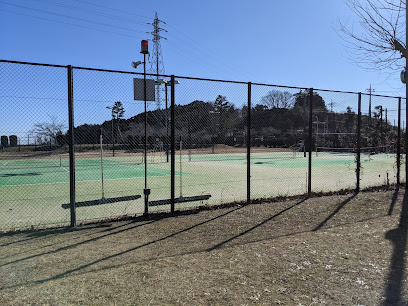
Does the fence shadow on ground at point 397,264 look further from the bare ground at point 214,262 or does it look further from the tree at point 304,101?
the tree at point 304,101

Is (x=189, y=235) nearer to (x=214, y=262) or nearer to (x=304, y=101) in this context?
(x=214, y=262)

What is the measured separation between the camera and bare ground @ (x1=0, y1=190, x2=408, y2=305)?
3094 millimetres

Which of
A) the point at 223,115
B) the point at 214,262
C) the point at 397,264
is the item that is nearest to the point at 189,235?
the point at 214,262

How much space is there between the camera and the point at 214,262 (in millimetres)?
3914

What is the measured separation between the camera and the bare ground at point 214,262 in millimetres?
3094

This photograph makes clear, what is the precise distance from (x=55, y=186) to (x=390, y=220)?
33.9 feet

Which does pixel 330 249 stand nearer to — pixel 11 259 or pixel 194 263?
pixel 194 263

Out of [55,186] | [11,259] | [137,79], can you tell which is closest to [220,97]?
[137,79]

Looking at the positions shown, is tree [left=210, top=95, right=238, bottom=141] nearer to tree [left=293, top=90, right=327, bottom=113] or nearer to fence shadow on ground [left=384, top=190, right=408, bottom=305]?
tree [left=293, top=90, right=327, bottom=113]

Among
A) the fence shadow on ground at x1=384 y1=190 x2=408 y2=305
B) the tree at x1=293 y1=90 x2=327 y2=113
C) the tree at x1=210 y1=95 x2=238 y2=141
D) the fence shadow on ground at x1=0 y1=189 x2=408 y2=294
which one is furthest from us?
the tree at x1=293 y1=90 x2=327 y2=113

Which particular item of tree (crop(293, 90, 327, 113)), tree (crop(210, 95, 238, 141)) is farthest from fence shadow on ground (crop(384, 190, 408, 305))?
tree (crop(293, 90, 327, 113))

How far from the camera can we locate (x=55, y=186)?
11.5 meters

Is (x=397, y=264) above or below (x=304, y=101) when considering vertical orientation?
below

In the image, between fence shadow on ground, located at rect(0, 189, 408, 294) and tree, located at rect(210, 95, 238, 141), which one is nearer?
fence shadow on ground, located at rect(0, 189, 408, 294)
